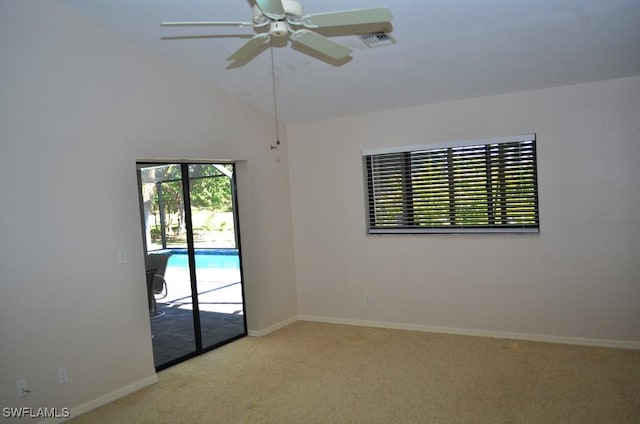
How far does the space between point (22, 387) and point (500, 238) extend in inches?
164

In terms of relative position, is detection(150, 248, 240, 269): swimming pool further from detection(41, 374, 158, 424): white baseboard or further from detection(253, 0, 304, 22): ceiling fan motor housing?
detection(253, 0, 304, 22): ceiling fan motor housing

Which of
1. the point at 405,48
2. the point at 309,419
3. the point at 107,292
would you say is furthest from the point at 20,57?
the point at 309,419

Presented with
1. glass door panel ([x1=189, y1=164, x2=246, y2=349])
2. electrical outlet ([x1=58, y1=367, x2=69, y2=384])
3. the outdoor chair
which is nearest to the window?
glass door panel ([x1=189, y1=164, x2=246, y2=349])

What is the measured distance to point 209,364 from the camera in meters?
4.42

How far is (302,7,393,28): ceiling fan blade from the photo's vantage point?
215 centimetres

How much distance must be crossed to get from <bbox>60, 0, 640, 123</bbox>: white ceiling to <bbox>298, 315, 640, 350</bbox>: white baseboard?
92.0 inches

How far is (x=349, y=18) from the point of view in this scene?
2215 mm

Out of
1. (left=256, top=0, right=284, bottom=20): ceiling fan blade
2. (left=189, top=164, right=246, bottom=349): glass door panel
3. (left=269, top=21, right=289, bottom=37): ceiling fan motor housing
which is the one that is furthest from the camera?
(left=189, top=164, right=246, bottom=349): glass door panel

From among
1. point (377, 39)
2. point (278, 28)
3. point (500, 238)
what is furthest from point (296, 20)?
point (500, 238)

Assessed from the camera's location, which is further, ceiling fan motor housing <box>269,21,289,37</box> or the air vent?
the air vent

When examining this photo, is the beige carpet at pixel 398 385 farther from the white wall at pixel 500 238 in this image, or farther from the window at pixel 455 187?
the window at pixel 455 187

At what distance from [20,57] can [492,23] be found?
132 inches

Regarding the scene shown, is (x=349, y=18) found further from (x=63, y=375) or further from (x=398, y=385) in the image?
(x=63, y=375)

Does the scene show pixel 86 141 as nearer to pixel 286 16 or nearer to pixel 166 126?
pixel 166 126
